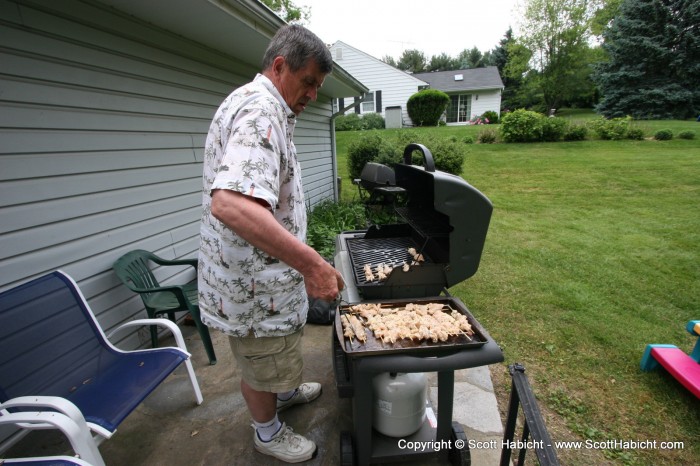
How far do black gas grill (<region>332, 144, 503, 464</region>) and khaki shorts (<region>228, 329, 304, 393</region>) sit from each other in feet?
0.67

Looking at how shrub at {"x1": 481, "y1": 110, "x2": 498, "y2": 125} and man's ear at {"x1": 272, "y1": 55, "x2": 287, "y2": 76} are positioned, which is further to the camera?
shrub at {"x1": 481, "y1": 110, "x2": 498, "y2": 125}

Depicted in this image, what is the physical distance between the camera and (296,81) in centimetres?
126

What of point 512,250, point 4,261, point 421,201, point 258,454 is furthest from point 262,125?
point 512,250

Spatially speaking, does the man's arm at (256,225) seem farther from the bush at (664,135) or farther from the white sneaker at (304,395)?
the bush at (664,135)

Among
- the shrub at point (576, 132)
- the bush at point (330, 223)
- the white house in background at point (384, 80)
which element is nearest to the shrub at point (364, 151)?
the bush at point (330, 223)

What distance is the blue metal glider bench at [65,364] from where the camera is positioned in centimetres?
147

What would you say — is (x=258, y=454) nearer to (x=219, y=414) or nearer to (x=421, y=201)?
(x=219, y=414)

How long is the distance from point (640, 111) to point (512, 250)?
18.7 m

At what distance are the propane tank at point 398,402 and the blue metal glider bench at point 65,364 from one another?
1.14 meters

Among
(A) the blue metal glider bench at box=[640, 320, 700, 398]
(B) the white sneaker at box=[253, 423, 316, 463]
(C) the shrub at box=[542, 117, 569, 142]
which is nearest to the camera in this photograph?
(B) the white sneaker at box=[253, 423, 316, 463]

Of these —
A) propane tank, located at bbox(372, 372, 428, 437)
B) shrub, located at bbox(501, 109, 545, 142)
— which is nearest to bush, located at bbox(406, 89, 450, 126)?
shrub, located at bbox(501, 109, 545, 142)

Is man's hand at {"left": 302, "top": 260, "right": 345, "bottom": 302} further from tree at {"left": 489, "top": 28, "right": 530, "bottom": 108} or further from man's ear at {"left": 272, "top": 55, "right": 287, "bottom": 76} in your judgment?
tree at {"left": 489, "top": 28, "right": 530, "bottom": 108}

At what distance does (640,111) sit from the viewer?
1700 cm

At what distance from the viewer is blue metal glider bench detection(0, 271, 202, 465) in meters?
1.47
